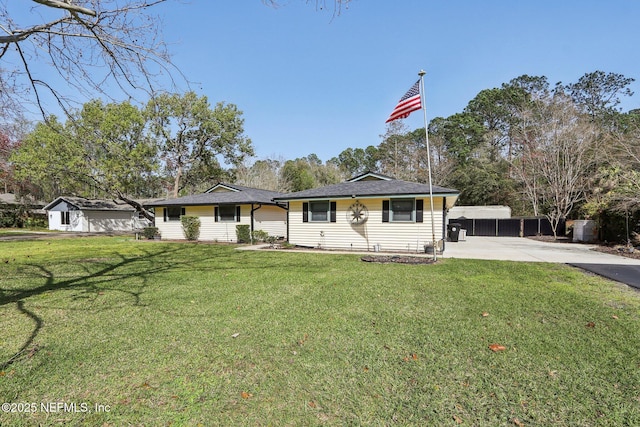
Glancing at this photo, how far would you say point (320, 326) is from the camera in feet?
12.7

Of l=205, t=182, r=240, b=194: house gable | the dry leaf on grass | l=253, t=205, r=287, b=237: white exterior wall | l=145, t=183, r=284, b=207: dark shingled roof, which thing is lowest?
the dry leaf on grass

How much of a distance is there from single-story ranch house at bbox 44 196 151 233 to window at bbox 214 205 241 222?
581 inches

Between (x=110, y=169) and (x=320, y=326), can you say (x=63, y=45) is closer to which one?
(x=320, y=326)

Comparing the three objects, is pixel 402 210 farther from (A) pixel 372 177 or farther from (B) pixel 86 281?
(B) pixel 86 281

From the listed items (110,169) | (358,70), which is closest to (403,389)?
(358,70)

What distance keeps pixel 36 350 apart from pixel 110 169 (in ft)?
68.6

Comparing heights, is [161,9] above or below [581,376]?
above

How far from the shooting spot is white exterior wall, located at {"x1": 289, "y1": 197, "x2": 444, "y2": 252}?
37.8ft

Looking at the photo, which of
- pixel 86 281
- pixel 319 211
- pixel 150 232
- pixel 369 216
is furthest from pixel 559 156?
pixel 150 232

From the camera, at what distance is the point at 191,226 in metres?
16.6

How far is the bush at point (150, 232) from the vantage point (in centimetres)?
1736

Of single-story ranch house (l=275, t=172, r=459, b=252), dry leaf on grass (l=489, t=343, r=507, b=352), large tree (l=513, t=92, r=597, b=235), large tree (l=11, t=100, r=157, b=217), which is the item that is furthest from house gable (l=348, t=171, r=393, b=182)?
large tree (l=11, t=100, r=157, b=217)

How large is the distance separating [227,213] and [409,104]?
36.6 feet

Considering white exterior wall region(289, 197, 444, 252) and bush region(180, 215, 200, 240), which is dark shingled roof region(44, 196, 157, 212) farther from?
white exterior wall region(289, 197, 444, 252)
